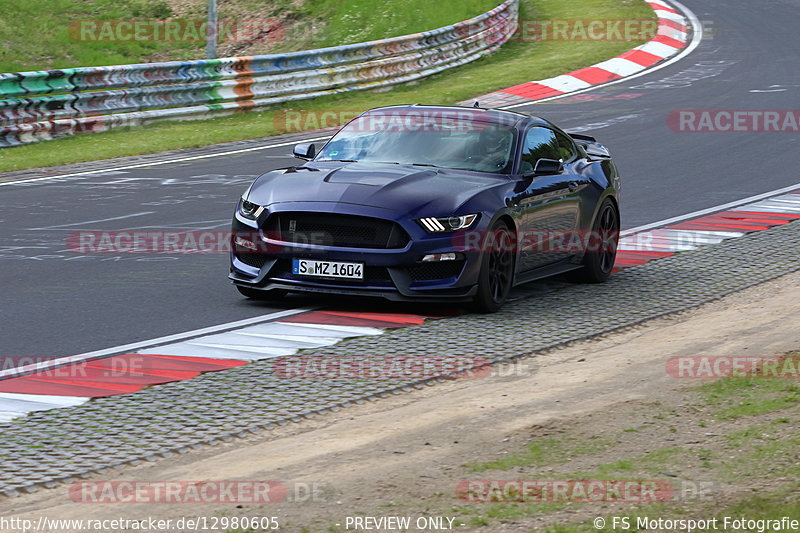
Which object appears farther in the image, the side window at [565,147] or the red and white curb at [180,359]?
the side window at [565,147]

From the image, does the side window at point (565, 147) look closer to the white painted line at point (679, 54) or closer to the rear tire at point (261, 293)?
the rear tire at point (261, 293)

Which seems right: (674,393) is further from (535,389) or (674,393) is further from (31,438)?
(31,438)

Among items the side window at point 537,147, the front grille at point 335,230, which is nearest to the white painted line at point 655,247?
the side window at point 537,147

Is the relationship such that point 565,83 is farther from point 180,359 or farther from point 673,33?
point 180,359

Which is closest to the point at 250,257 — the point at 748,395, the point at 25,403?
the point at 25,403

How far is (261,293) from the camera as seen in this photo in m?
10.7

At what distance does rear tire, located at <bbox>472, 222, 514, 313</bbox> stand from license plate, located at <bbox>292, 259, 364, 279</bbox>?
903 millimetres

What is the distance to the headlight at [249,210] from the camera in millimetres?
10422

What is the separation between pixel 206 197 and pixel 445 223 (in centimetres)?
640

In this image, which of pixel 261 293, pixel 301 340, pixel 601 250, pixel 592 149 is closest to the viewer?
pixel 301 340

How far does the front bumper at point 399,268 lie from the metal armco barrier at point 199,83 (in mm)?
11182

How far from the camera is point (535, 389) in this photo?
806cm

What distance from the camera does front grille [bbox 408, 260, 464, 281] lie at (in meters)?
10.1

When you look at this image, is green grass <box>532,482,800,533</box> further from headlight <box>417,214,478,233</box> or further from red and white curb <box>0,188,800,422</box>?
headlight <box>417,214,478,233</box>
